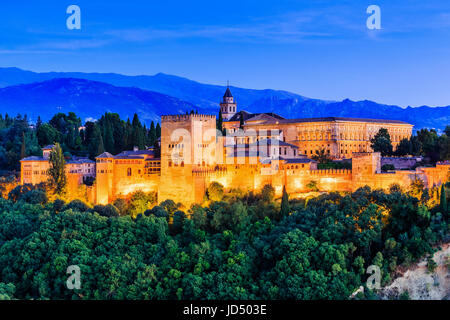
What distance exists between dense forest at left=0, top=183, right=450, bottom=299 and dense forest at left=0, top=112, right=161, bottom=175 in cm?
1630

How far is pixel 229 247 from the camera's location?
2778cm

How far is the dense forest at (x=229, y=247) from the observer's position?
80.1ft

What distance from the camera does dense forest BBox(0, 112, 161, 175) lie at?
4838 centimetres

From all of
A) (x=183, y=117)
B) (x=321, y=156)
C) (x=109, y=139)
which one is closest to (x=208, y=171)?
(x=183, y=117)

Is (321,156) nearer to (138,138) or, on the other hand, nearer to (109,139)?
(138,138)

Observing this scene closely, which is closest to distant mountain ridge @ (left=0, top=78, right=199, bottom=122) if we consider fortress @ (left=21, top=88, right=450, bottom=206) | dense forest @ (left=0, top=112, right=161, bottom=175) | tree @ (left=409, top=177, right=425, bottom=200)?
dense forest @ (left=0, top=112, right=161, bottom=175)

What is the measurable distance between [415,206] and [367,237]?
3291 millimetres

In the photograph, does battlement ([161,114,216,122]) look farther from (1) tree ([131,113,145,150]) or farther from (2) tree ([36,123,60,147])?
(2) tree ([36,123,60,147])

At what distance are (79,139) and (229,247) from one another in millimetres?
30218

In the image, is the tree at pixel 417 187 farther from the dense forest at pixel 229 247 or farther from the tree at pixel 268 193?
the tree at pixel 268 193

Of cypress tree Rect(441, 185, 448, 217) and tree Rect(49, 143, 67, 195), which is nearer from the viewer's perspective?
cypress tree Rect(441, 185, 448, 217)

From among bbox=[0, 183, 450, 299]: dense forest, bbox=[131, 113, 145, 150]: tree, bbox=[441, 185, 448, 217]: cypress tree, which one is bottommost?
bbox=[0, 183, 450, 299]: dense forest
